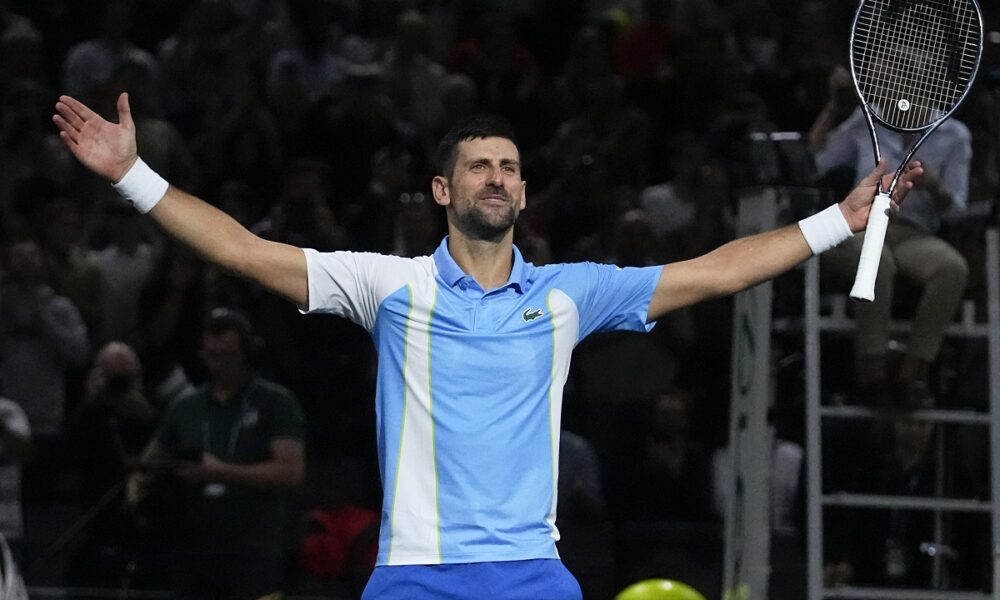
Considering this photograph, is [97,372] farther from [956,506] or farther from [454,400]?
[454,400]

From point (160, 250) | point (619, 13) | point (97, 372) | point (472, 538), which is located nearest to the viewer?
point (472, 538)

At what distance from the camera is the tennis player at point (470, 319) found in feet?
15.4

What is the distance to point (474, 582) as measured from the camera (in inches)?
183

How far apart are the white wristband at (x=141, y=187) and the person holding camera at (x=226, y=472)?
4.15m

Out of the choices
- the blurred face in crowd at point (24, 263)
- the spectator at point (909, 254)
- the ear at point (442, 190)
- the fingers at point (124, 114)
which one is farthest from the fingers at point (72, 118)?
the blurred face in crowd at point (24, 263)

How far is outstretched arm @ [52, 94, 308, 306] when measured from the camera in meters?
4.84

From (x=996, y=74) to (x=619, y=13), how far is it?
5.03m

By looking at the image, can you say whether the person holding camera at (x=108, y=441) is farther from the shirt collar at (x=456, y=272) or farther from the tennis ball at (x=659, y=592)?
the shirt collar at (x=456, y=272)

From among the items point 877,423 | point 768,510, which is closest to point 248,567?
point 768,510

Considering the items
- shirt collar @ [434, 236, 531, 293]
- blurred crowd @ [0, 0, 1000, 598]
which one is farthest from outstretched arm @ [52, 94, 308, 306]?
blurred crowd @ [0, 0, 1000, 598]

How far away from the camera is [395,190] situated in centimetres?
1104

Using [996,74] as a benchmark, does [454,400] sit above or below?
below

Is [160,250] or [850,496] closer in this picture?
[850,496]

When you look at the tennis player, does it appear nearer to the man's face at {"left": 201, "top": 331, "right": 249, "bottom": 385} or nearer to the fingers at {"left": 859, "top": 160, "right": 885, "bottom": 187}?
the fingers at {"left": 859, "top": 160, "right": 885, "bottom": 187}
